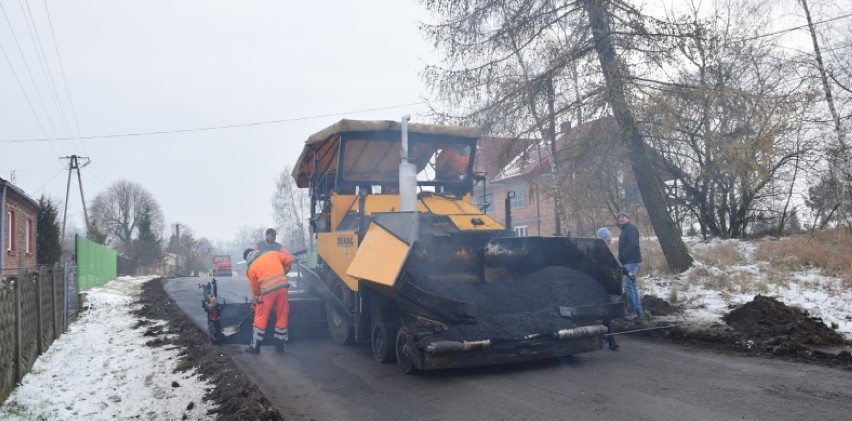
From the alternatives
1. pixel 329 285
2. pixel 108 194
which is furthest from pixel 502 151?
pixel 108 194

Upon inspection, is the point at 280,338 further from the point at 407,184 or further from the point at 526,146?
the point at 526,146

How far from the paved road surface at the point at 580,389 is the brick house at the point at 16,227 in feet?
52.6

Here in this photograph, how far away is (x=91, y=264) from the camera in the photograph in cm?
1933

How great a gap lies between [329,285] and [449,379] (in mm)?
2806

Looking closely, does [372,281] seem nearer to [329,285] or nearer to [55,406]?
[329,285]

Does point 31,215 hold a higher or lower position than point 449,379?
higher

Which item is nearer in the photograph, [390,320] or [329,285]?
[390,320]

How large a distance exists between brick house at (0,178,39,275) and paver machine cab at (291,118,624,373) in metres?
14.7

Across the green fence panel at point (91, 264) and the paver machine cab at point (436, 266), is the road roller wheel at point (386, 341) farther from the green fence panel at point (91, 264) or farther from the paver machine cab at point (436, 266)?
the green fence panel at point (91, 264)

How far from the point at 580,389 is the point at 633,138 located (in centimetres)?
768

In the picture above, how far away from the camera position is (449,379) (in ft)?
18.5

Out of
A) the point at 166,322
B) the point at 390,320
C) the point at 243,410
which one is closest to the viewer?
the point at 243,410

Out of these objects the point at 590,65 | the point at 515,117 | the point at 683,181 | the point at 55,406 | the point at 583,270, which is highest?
the point at 590,65

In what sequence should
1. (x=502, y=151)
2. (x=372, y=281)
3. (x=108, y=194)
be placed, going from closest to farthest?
(x=372, y=281), (x=502, y=151), (x=108, y=194)
